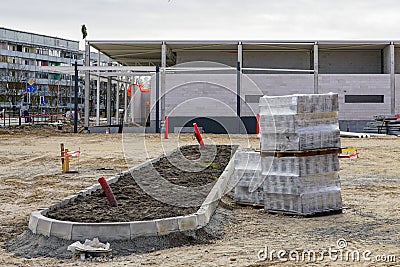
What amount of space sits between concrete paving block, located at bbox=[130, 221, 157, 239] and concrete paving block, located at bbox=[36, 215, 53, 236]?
1.05 m

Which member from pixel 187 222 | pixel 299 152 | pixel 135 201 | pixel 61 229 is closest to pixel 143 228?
pixel 187 222

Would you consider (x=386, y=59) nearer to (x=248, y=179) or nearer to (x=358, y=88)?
(x=358, y=88)

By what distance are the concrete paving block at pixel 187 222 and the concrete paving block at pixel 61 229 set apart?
1.38 meters

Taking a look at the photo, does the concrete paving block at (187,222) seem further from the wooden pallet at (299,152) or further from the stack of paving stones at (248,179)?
the stack of paving stones at (248,179)

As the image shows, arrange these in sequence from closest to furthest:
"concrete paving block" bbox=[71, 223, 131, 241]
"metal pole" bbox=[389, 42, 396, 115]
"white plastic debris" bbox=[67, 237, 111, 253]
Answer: "white plastic debris" bbox=[67, 237, 111, 253], "concrete paving block" bbox=[71, 223, 131, 241], "metal pole" bbox=[389, 42, 396, 115]

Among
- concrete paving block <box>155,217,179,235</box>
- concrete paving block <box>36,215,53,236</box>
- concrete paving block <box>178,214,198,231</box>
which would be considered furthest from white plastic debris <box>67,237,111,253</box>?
concrete paving block <box>178,214,198,231</box>

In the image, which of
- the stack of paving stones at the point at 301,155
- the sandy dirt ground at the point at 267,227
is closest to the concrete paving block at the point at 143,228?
the sandy dirt ground at the point at 267,227

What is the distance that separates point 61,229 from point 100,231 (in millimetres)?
495

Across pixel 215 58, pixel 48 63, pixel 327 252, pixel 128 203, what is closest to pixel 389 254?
pixel 327 252

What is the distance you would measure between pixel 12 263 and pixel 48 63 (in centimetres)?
10890

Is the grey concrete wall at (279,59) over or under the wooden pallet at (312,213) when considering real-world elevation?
over

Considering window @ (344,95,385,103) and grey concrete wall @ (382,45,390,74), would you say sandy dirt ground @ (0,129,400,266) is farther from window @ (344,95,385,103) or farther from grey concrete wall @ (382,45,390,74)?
grey concrete wall @ (382,45,390,74)

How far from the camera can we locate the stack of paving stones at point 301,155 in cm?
Result: 922

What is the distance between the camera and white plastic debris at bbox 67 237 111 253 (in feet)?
21.6
